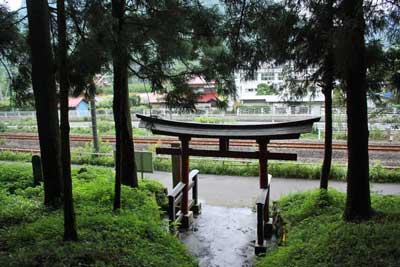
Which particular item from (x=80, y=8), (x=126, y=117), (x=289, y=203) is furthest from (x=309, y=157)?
(x=80, y=8)

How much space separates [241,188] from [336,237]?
495 cm

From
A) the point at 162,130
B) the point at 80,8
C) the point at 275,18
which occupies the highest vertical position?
the point at 80,8

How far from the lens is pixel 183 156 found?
267 inches

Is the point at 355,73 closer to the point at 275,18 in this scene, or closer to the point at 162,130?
the point at 275,18

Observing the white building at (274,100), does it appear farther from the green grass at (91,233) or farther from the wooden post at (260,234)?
the green grass at (91,233)

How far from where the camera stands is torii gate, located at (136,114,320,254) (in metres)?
5.79

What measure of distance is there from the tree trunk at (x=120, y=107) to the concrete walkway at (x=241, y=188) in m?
2.37

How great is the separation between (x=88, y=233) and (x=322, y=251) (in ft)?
9.29

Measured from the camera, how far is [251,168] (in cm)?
1035

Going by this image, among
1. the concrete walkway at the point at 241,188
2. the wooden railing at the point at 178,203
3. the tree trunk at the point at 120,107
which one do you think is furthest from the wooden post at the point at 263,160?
the tree trunk at the point at 120,107

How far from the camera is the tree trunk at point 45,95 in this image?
521cm

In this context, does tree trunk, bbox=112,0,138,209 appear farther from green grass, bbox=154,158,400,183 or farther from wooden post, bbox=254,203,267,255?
green grass, bbox=154,158,400,183

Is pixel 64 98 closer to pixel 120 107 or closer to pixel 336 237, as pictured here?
pixel 120 107

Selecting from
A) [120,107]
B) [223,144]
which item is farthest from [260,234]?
[120,107]
